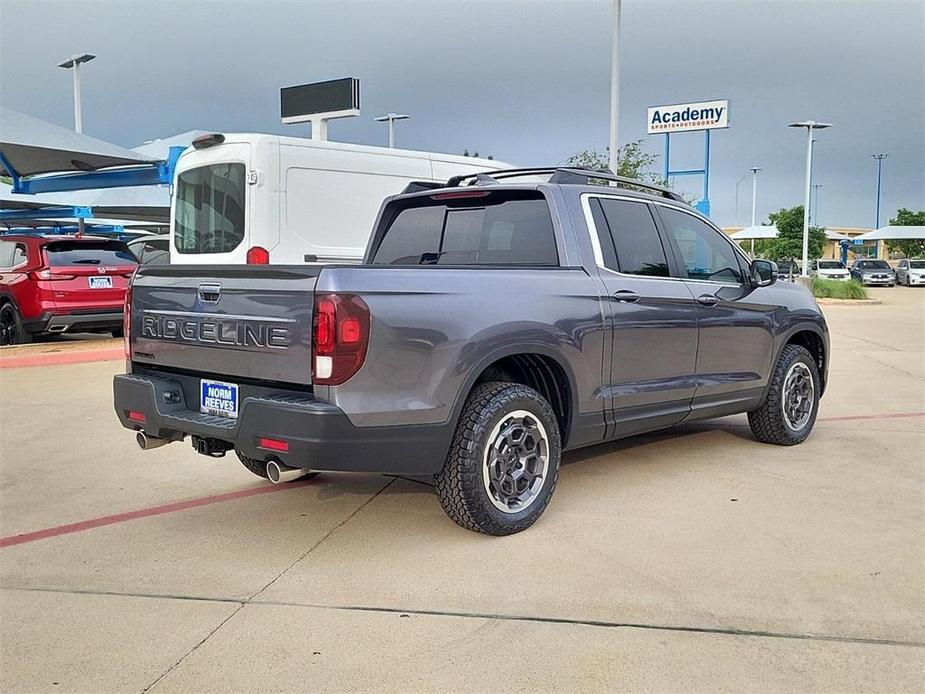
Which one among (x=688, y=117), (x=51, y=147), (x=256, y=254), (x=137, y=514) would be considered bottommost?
(x=137, y=514)

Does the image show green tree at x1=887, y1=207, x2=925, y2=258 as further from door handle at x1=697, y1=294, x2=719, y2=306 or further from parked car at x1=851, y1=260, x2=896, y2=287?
door handle at x1=697, y1=294, x2=719, y2=306

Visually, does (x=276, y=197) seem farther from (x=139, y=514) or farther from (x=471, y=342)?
(x=471, y=342)

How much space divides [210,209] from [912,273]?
129ft

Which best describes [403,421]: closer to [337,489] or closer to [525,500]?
[525,500]

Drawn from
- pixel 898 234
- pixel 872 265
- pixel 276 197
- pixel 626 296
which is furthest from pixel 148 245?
pixel 898 234

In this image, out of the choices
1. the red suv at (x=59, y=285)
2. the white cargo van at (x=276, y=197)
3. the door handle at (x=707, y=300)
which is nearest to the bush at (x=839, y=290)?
the white cargo van at (x=276, y=197)

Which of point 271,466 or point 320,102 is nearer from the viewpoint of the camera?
point 271,466

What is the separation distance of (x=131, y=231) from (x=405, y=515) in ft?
137

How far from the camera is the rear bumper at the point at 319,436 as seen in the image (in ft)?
12.1

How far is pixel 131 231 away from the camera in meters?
42.6

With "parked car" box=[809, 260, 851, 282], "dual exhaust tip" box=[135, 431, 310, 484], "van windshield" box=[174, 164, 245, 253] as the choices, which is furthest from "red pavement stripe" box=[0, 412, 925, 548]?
"parked car" box=[809, 260, 851, 282]

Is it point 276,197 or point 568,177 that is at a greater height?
point 276,197

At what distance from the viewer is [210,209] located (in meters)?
10.1

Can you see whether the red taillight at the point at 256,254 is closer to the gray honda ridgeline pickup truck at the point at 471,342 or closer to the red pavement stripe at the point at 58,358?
the red pavement stripe at the point at 58,358
